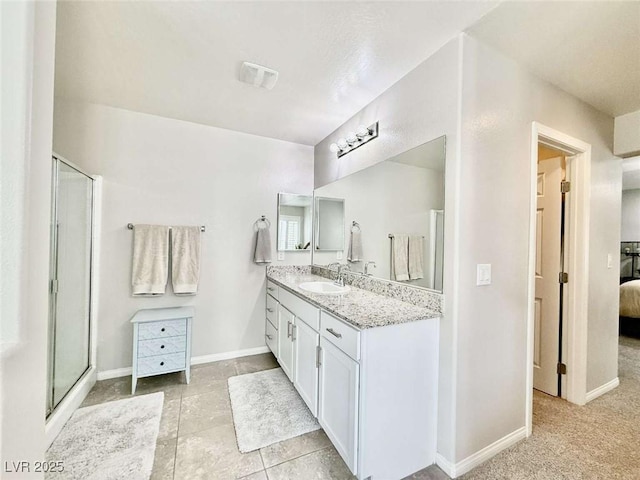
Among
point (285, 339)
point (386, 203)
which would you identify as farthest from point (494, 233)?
point (285, 339)

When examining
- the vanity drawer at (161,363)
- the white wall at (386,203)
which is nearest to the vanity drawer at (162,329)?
the vanity drawer at (161,363)

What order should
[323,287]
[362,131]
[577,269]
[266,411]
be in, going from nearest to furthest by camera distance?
[266,411]
[577,269]
[362,131]
[323,287]

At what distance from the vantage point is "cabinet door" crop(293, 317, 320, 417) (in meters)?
1.76

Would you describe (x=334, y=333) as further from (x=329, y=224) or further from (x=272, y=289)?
(x=329, y=224)

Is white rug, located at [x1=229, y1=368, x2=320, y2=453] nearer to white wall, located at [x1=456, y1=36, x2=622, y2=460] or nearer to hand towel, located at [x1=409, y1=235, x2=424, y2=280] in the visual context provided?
white wall, located at [x1=456, y1=36, x2=622, y2=460]

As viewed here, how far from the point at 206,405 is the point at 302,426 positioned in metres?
0.78

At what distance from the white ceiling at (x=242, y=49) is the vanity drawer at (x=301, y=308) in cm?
161

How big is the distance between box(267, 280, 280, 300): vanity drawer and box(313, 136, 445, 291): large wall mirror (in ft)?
2.19

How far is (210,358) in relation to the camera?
2.75 metres

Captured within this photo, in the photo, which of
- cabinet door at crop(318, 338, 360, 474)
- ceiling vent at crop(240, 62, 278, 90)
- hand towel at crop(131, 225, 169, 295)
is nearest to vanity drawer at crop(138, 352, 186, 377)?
hand towel at crop(131, 225, 169, 295)

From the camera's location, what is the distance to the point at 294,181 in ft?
10.3

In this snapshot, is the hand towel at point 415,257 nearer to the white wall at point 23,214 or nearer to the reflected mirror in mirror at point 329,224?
the reflected mirror in mirror at point 329,224

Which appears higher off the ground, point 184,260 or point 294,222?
point 294,222

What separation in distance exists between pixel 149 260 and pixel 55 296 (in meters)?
0.70
